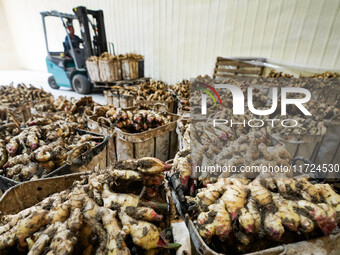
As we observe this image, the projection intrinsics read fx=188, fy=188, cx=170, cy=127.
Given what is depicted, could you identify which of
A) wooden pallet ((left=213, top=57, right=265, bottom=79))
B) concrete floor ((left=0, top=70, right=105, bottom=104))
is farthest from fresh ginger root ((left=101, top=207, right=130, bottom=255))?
concrete floor ((left=0, top=70, right=105, bottom=104))

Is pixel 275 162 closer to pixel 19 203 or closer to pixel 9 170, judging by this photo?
pixel 19 203

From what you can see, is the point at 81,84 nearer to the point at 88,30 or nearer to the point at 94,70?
the point at 94,70

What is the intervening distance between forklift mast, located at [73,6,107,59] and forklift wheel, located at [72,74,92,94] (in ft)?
2.25

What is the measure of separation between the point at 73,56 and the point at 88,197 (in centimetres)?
609

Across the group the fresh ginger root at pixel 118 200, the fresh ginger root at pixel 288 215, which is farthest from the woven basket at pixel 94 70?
the fresh ginger root at pixel 288 215

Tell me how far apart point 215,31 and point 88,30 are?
3.55m

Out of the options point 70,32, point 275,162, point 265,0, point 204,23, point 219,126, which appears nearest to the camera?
point 275,162

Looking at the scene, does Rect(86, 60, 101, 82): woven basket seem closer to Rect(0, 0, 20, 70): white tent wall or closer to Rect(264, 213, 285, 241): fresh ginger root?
Rect(264, 213, 285, 241): fresh ginger root

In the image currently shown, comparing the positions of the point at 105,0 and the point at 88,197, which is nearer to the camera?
the point at 88,197

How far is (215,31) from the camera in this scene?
15.9ft

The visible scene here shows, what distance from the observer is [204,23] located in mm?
4969

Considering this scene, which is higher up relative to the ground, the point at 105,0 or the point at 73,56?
the point at 105,0

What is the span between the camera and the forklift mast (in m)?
5.24

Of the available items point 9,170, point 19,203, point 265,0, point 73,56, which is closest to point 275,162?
point 19,203
